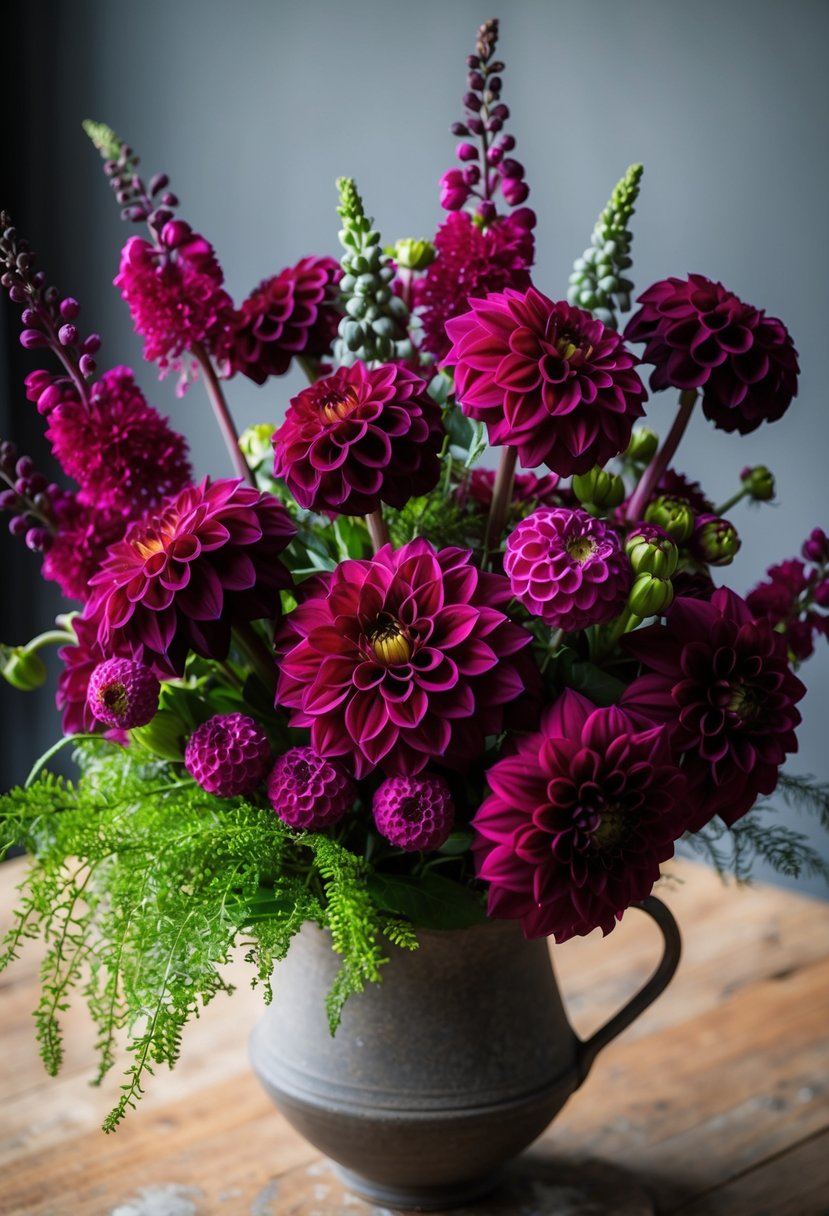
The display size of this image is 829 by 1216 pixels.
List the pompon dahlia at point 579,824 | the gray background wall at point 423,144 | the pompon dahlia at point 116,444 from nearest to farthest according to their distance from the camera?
the pompon dahlia at point 579,824 < the pompon dahlia at point 116,444 < the gray background wall at point 423,144

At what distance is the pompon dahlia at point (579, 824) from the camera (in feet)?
1.78

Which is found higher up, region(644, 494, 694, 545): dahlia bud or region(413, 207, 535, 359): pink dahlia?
region(413, 207, 535, 359): pink dahlia

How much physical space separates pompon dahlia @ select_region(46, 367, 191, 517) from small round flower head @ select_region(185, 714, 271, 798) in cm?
14

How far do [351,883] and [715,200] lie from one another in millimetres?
1156

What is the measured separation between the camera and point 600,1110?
0.87m

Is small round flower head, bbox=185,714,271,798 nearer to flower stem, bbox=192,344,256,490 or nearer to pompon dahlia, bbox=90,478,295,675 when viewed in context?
pompon dahlia, bbox=90,478,295,675

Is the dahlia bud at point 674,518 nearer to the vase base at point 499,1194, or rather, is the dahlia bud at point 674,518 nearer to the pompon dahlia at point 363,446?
the pompon dahlia at point 363,446

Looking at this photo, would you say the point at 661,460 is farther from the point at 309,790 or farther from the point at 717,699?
the point at 309,790

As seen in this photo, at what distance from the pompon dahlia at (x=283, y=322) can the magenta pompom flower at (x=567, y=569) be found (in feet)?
0.62

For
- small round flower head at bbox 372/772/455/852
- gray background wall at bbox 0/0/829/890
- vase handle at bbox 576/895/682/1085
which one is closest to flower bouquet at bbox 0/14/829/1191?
small round flower head at bbox 372/772/455/852

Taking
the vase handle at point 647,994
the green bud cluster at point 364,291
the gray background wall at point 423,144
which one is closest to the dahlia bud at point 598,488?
the green bud cluster at point 364,291

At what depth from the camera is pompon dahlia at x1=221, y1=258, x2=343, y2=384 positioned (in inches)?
26.3

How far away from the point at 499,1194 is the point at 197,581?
0.45m

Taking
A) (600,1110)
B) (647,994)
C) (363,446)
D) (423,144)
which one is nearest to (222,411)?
(363,446)
